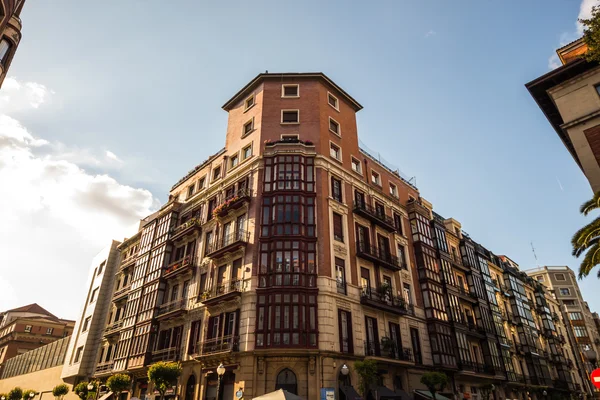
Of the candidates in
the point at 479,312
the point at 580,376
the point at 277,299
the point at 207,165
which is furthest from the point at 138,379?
the point at 580,376

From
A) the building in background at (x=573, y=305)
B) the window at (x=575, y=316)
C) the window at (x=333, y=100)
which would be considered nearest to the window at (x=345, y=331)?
the window at (x=333, y=100)

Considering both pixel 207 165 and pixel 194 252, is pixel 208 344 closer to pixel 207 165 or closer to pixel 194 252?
pixel 194 252

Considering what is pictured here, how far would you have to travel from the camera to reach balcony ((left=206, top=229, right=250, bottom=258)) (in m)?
29.2

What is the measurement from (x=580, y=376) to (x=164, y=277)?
69595 millimetres

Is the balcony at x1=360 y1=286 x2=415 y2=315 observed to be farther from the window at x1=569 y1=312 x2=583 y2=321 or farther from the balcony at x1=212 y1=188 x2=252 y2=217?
the window at x1=569 y1=312 x2=583 y2=321

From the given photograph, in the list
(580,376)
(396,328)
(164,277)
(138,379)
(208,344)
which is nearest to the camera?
(208,344)

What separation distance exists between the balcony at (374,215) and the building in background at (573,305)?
5767 centimetres

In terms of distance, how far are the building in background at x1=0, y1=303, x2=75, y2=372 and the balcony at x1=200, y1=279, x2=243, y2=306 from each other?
71.9 metres

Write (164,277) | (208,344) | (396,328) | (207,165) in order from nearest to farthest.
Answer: (208,344) < (396,328) < (164,277) < (207,165)

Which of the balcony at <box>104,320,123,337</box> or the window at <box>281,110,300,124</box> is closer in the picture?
the window at <box>281,110,300,124</box>

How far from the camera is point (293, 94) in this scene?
121ft

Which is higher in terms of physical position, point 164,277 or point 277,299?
point 164,277

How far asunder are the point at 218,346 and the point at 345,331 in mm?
8820

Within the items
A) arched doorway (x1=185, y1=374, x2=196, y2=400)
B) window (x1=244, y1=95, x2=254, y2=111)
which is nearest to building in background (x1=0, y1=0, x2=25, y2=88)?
window (x1=244, y1=95, x2=254, y2=111)
